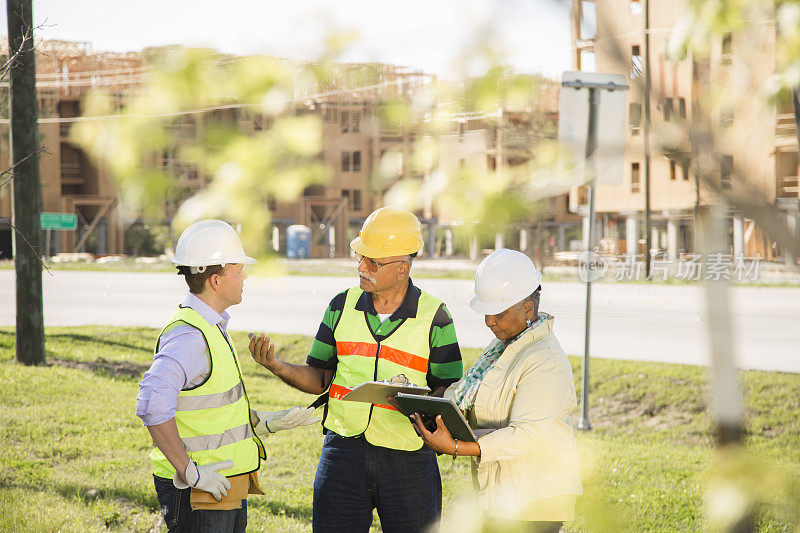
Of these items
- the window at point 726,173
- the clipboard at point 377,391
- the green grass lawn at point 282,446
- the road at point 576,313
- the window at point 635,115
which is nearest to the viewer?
the window at point 726,173

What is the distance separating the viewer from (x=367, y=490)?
3193mm

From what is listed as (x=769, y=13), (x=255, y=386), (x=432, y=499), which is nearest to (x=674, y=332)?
(x=255, y=386)

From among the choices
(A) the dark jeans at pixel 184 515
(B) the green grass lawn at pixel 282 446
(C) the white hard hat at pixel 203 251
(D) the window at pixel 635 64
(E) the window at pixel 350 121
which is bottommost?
(B) the green grass lawn at pixel 282 446

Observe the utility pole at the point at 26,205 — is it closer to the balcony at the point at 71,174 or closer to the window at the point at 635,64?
the window at the point at 635,64

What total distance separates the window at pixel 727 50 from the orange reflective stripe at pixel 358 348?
2032 millimetres

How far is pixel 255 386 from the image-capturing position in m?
9.02

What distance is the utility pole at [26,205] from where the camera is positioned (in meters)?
8.83

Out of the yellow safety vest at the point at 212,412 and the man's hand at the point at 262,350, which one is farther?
the man's hand at the point at 262,350

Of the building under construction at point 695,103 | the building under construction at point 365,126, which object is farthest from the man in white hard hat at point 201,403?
the building under construction at point 695,103

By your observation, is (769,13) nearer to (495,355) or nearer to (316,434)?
(495,355)

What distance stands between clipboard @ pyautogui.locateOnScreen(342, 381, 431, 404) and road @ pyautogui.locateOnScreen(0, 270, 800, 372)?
17.4 ft

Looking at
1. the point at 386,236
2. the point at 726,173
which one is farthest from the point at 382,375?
the point at 726,173

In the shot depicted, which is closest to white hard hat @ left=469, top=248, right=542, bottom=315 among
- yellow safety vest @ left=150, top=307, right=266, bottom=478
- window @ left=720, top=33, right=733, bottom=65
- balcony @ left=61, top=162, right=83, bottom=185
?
yellow safety vest @ left=150, top=307, right=266, bottom=478

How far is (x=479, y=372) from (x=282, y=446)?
411 cm
